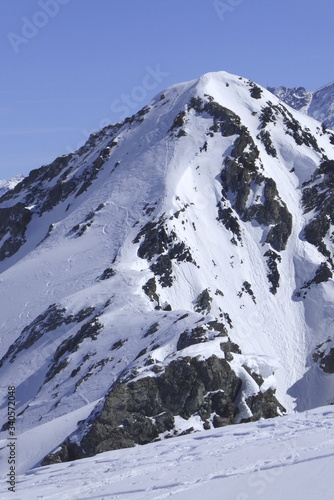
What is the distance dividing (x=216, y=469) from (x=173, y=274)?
172ft

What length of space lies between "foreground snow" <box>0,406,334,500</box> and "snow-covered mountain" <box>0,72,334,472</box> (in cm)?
1086

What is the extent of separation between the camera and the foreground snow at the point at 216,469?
Result: 18.6 m

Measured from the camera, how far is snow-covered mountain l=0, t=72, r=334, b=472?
40781 millimetres

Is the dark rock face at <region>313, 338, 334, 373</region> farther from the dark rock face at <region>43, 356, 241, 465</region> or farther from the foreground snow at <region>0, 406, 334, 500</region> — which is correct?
the foreground snow at <region>0, 406, 334, 500</region>

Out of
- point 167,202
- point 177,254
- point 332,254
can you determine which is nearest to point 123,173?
point 167,202

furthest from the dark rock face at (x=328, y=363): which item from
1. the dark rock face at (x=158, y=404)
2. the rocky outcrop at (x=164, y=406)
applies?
the dark rock face at (x=158, y=404)

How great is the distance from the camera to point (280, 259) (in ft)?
290

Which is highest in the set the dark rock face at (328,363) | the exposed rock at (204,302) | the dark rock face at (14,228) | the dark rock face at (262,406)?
the dark rock face at (14,228)

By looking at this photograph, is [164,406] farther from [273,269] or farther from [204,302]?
[273,269]

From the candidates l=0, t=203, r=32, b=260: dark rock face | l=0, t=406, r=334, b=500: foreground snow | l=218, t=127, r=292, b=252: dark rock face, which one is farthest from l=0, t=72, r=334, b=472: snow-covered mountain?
l=0, t=406, r=334, b=500: foreground snow

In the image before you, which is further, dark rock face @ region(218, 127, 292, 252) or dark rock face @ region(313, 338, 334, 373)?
dark rock face @ region(218, 127, 292, 252)

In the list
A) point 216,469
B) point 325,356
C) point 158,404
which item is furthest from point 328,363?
point 216,469

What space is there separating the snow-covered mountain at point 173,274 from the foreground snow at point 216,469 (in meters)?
10.9

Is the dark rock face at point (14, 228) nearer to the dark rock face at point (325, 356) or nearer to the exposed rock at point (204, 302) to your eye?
the exposed rock at point (204, 302)
